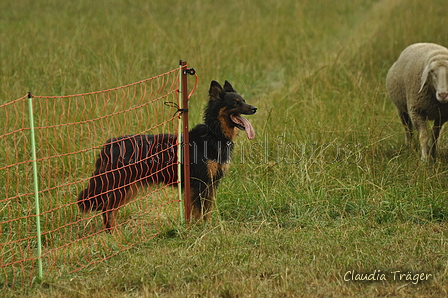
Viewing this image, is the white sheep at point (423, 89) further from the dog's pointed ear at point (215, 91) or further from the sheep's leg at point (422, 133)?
the dog's pointed ear at point (215, 91)

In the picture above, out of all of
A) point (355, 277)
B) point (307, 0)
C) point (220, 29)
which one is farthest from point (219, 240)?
point (307, 0)

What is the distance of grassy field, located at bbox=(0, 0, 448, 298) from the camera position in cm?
414

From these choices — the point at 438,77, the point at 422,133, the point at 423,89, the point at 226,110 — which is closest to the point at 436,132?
the point at 422,133

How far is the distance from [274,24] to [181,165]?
970 centimetres

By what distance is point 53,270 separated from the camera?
423cm

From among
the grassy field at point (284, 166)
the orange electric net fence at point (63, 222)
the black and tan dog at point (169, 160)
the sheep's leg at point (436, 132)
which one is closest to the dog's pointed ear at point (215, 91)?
the black and tan dog at point (169, 160)

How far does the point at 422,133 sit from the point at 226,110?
2810mm

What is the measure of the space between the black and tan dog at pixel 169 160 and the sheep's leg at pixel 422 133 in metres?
2.59

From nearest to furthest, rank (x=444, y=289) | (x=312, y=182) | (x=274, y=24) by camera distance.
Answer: (x=444, y=289) < (x=312, y=182) < (x=274, y=24)

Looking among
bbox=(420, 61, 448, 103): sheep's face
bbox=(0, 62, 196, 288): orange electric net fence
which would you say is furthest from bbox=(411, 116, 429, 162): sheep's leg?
bbox=(0, 62, 196, 288): orange electric net fence

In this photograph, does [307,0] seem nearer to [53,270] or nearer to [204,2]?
[204,2]

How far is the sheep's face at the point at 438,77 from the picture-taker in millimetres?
6301

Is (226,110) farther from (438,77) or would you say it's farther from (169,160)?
(438,77)

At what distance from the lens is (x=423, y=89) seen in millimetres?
6723
